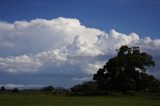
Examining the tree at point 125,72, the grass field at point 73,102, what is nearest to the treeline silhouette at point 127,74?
the tree at point 125,72

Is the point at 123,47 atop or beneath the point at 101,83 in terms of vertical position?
atop

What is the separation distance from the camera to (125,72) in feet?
312

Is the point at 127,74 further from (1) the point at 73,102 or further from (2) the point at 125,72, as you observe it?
(1) the point at 73,102

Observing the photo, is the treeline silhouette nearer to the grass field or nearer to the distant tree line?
the distant tree line

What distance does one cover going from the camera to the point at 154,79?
9369 centimetres

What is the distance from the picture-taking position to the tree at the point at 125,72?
9381 cm

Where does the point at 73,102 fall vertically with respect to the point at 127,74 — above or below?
below

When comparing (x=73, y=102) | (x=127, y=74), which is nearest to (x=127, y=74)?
(x=127, y=74)

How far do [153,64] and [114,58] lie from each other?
9823mm

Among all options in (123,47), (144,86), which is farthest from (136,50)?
(144,86)

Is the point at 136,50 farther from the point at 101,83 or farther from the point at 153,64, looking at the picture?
the point at 101,83

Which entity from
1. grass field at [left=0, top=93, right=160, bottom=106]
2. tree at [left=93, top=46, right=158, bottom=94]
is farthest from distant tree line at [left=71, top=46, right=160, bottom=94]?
grass field at [left=0, top=93, right=160, bottom=106]

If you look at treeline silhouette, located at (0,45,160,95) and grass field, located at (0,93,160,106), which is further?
treeline silhouette, located at (0,45,160,95)

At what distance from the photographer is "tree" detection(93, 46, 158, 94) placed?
9381cm
